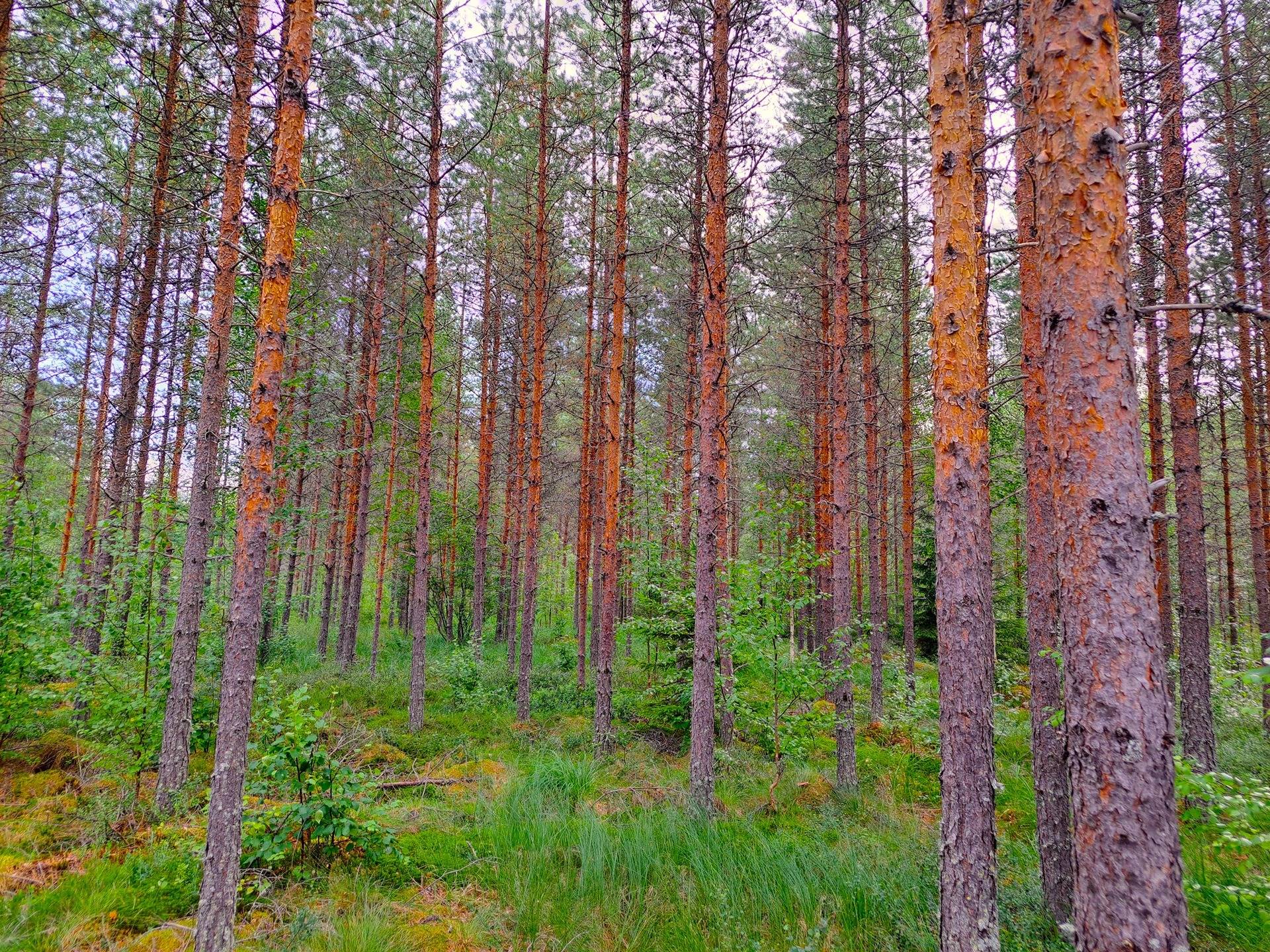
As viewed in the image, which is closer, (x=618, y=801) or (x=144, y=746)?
(x=144, y=746)

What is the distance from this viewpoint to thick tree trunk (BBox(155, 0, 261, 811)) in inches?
249

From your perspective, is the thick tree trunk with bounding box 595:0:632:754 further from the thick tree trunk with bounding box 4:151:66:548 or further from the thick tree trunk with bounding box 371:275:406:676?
the thick tree trunk with bounding box 4:151:66:548

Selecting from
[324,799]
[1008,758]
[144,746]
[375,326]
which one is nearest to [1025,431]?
[324,799]

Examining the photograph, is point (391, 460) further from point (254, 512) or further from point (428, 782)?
point (254, 512)

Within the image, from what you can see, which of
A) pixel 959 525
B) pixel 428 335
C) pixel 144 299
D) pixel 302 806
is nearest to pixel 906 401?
pixel 959 525

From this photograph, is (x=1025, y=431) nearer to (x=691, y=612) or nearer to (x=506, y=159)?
(x=691, y=612)

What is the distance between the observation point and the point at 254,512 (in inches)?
170

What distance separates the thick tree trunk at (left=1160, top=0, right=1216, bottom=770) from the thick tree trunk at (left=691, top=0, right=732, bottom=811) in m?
5.89

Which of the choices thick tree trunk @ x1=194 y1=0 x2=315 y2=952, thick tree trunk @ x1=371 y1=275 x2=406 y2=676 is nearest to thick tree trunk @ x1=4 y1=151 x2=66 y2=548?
thick tree trunk @ x1=371 y1=275 x2=406 y2=676

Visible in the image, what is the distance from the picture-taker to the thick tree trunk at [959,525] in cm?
372

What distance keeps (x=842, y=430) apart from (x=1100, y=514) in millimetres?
6199

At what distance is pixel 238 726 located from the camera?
13.6 feet

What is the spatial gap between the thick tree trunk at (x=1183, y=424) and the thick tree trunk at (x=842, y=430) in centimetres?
400

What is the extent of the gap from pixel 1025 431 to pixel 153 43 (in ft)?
43.8
